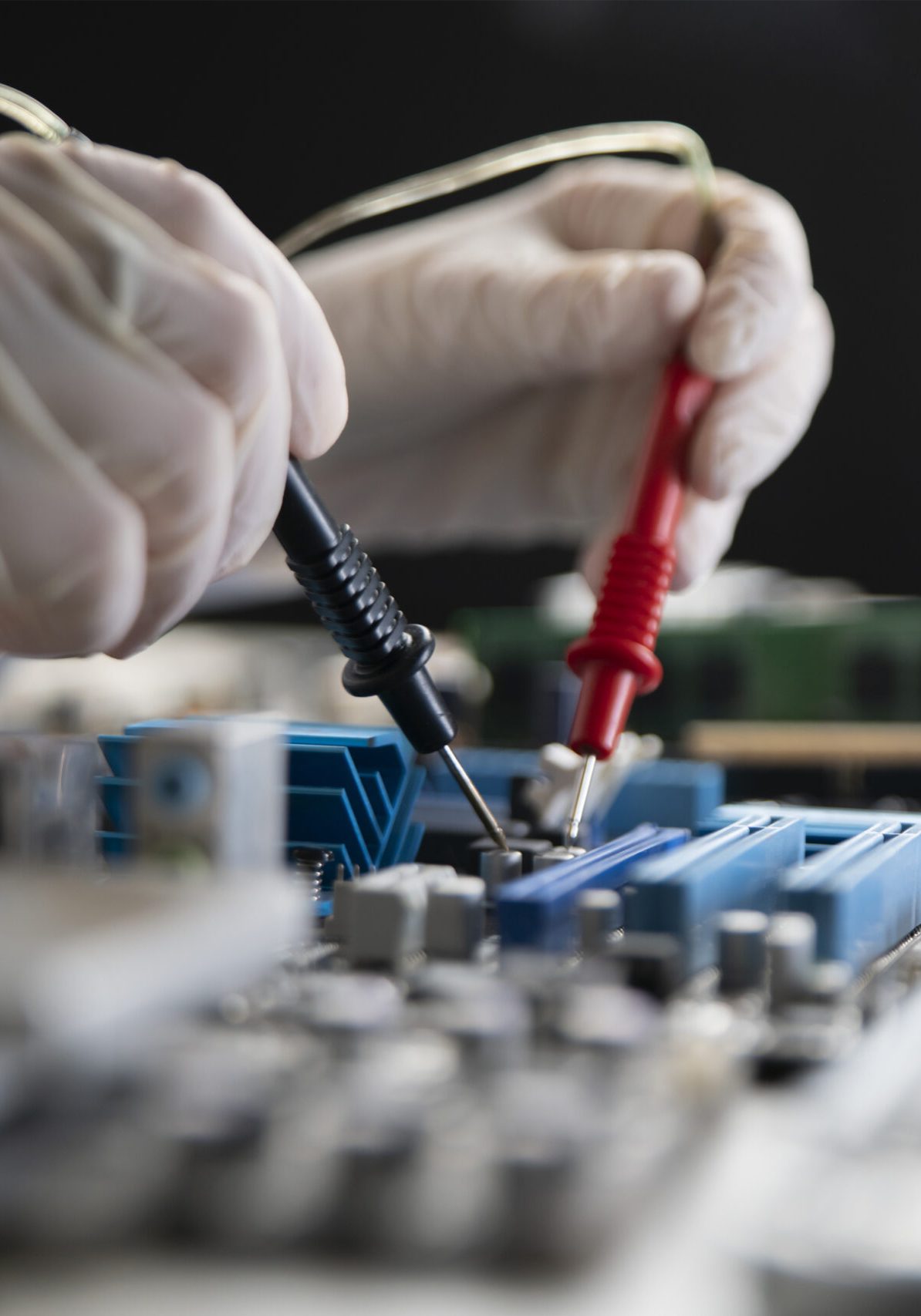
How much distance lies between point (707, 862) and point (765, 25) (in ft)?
7.85

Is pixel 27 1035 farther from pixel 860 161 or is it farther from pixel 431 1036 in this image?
pixel 860 161

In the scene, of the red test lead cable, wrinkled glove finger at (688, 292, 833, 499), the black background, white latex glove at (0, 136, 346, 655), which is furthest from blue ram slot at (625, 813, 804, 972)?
the black background

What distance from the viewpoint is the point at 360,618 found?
627mm

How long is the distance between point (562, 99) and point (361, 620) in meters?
2.18

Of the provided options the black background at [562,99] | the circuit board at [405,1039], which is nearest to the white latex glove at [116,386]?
the circuit board at [405,1039]

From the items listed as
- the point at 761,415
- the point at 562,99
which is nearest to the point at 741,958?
the point at 761,415

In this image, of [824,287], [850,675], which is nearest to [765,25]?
[824,287]

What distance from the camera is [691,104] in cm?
251

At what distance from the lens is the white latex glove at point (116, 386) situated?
0.57 m

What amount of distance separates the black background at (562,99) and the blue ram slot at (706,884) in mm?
2117

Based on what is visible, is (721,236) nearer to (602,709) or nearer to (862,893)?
(602,709)

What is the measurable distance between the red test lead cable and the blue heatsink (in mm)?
104

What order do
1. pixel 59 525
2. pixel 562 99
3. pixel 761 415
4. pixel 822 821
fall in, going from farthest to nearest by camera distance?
pixel 562 99, pixel 761 415, pixel 822 821, pixel 59 525

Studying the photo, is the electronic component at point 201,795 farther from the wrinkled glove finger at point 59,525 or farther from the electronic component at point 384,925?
the wrinkled glove finger at point 59,525
